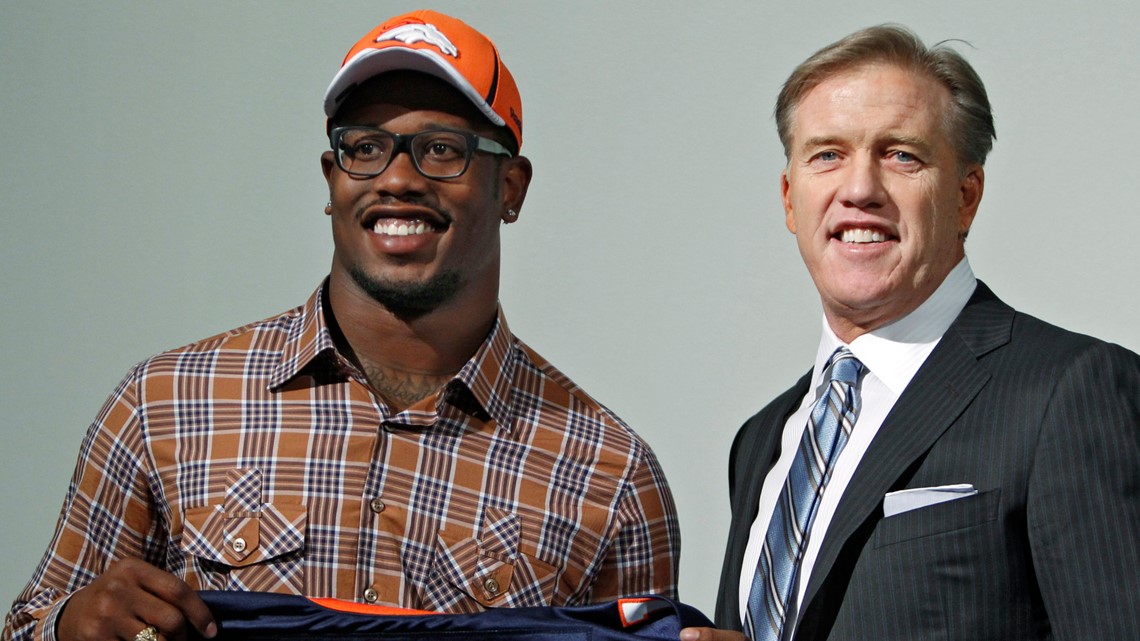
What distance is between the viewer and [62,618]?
1.77 m

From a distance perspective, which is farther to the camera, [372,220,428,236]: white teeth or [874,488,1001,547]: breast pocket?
[372,220,428,236]: white teeth

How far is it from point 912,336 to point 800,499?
0.27 metres

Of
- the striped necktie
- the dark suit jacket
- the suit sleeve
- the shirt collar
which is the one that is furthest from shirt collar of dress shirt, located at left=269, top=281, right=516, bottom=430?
the suit sleeve

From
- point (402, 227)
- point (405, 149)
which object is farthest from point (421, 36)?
point (402, 227)

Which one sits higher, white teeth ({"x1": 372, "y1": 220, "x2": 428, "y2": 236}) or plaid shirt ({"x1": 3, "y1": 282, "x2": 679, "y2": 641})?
white teeth ({"x1": 372, "y1": 220, "x2": 428, "y2": 236})

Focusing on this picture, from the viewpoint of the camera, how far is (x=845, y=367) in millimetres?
2010

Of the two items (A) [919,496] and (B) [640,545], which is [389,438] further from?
(A) [919,496]

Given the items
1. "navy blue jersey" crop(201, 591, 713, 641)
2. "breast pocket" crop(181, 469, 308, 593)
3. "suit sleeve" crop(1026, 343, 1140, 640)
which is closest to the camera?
"suit sleeve" crop(1026, 343, 1140, 640)

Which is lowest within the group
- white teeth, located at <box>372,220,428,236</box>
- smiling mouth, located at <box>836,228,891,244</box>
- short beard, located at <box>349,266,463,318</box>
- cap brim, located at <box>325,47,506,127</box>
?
short beard, located at <box>349,266,463,318</box>

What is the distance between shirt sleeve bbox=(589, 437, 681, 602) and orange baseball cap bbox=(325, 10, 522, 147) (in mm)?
541

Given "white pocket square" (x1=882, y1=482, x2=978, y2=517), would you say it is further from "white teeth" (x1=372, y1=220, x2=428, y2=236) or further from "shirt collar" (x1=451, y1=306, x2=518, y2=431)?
"white teeth" (x1=372, y1=220, x2=428, y2=236)

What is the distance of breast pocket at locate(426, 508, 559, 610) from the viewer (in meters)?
1.92

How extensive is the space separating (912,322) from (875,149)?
0.79 feet

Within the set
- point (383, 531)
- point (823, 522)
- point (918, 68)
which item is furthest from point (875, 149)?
point (383, 531)
